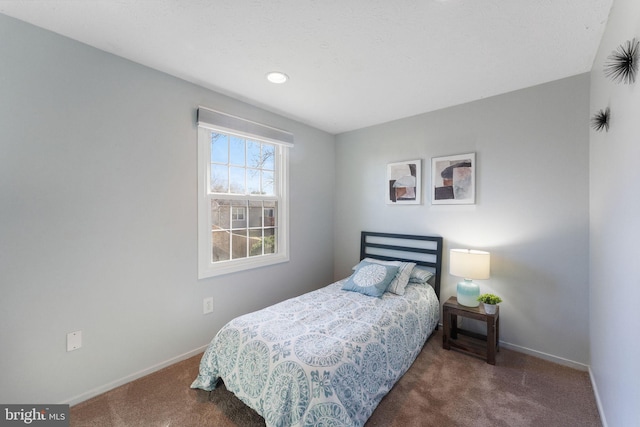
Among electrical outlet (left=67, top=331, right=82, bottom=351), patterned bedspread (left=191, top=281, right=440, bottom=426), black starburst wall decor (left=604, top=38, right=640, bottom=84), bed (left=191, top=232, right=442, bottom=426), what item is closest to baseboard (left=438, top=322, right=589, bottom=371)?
bed (left=191, top=232, right=442, bottom=426)

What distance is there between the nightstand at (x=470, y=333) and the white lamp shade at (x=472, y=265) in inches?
11.7

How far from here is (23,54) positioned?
4.92 ft

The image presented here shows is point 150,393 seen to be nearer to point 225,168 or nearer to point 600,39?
point 225,168

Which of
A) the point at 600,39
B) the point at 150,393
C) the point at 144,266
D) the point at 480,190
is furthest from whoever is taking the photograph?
the point at 480,190

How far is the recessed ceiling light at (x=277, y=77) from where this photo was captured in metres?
2.04

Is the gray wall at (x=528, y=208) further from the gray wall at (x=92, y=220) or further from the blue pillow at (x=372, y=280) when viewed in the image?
the gray wall at (x=92, y=220)

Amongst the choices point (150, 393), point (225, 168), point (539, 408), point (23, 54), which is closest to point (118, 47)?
point (23, 54)

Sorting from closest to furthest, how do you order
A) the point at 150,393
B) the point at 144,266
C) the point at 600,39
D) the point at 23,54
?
1. the point at 23,54
2. the point at 600,39
3. the point at 150,393
4. the point at 144,266

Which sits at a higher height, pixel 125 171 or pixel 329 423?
pixel 125 171

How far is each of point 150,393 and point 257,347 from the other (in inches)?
36.4

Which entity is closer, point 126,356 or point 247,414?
point 247,414

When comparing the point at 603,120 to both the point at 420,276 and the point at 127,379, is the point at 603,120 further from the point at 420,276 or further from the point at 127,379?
the point at 127,379

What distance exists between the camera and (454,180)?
2621 mm

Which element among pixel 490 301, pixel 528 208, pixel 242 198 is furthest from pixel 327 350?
pixel 528 208
